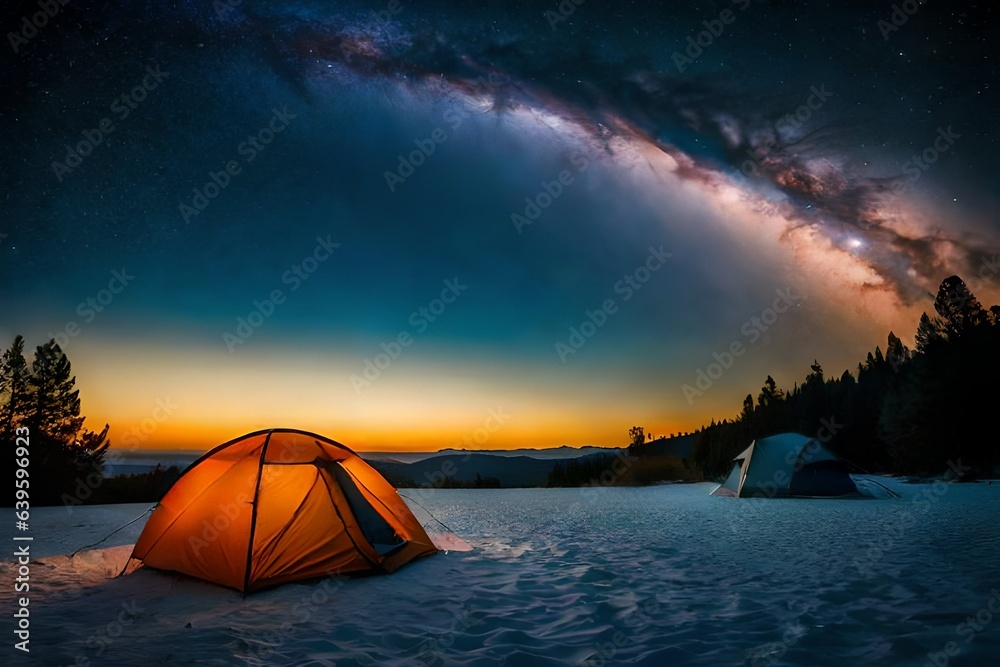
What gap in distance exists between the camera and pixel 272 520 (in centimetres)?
708

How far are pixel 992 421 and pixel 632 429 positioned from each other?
28890mm

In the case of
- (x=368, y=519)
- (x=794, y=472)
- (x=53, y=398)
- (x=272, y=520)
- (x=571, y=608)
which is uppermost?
(x=53, y=398)

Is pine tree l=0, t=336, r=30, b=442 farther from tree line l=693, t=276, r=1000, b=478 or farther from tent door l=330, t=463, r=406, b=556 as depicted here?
tree line l=693, t=276, r=1000, b=478

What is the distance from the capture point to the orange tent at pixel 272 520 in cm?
688

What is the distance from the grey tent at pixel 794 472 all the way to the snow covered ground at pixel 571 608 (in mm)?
10067

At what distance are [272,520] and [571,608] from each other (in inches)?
166

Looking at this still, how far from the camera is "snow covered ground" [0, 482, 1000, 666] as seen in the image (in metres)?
4.25

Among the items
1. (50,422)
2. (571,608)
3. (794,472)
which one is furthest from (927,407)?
(50,422)

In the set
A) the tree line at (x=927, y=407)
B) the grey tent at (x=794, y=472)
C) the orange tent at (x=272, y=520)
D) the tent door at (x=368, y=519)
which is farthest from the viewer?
the tree line at (x=927, y=407)

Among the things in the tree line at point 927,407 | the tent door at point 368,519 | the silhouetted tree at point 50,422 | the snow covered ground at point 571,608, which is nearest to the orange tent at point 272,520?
the tent door at point 368,519

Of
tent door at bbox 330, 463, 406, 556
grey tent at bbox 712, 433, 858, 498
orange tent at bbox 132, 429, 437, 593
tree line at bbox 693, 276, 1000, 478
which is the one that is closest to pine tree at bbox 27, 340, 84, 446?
orange tent at bbox 132, 429, 437, 593

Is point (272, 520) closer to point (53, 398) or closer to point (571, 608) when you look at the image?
point (571, 608)

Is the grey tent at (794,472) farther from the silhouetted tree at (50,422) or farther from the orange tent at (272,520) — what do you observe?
the silhouetted tree at (50,422)

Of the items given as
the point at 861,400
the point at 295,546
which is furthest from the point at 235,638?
the point at 861,400
